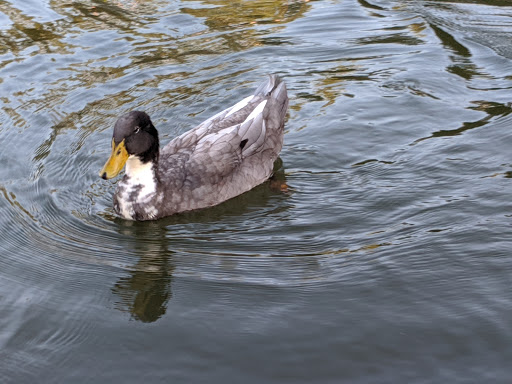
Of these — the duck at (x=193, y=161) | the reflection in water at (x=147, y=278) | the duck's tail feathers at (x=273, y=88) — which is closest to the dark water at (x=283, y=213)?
the reflection in water at (x=147, y=278)

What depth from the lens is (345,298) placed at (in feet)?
19.7

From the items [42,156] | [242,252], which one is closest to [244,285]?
[242,252]

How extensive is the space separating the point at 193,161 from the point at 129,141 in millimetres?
810

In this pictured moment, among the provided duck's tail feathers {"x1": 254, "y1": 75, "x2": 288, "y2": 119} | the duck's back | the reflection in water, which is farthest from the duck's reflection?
duck's tail feathers {"x1": 254, "y1": 75, "x2": 288, "y2": 119}

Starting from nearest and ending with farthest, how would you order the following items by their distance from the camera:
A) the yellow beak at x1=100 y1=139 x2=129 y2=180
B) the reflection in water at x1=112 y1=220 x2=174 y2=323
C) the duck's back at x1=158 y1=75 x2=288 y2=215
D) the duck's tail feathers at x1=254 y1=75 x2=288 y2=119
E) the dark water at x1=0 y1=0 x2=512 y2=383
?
the dark water at x1=0 y1=0 x2=512 y2=383 < the reflection in water at x1=112 y1=220 x2=174 y2=323 < the yellow beak at x1=100 y1=139 x2=129 y2=180 < the duck's back at x1=158 y1=75 x2=288 y2=215 < the duck's tail feathers at x1=254 y1=75 x2=288 y2=119

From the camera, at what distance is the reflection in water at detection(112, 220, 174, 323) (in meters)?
6.11

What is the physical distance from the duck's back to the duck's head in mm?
400

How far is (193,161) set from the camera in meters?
7.98

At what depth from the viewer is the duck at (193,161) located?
7.50m

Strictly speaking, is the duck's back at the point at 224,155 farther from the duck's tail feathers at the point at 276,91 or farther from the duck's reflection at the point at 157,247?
the duck's reflection at the point at 157,247

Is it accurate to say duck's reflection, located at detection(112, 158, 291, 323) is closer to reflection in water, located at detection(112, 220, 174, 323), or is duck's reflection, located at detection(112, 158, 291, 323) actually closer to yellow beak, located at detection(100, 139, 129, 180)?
reflection in water, located at detection(112, 220, 174, 323)

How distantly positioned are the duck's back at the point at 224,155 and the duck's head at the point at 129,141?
0.40 m

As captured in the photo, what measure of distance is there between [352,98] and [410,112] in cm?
87

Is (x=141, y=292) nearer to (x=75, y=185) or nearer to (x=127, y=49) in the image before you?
(x=75, y=185)
